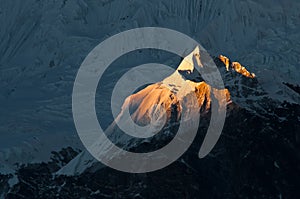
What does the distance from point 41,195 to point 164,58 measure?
93.5m

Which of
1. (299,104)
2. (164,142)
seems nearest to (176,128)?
(164,142)

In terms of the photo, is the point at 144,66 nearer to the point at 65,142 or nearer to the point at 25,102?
the point at 25,102

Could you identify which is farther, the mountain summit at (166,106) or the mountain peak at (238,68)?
the mountain peak at (238,68)

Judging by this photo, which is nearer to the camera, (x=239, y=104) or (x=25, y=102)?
(x=239, y=104)

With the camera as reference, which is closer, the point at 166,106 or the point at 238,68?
the point at 166,106

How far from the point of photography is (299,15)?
197750 mm

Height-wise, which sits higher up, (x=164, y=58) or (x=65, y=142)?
(x=65, y=142)

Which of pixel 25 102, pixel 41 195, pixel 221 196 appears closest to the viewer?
pixel 221 196

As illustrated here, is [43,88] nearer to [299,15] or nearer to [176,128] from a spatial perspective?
[299,15]

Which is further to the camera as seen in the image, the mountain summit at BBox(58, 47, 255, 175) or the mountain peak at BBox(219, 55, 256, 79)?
the mountain peak at BBox(219, 55, 256, 79)

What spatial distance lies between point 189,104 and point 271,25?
98.4 m

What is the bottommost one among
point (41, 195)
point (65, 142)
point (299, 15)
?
point (299, 15)

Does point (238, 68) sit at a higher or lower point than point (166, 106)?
higher

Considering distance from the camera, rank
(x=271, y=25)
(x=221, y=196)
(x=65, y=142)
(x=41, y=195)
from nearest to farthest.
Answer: (x=221, y=196)
(x=41, y=195)
(x=65, y=142)
(x=271, y=25)
